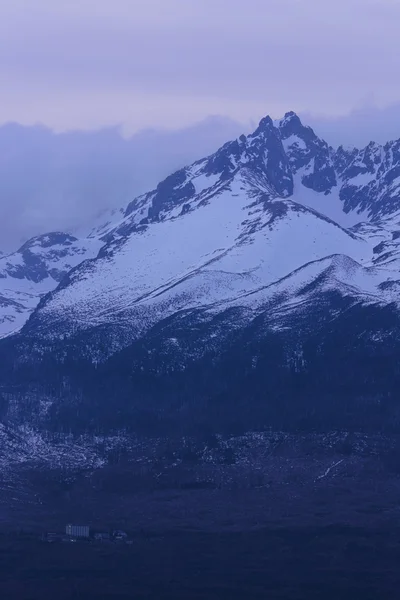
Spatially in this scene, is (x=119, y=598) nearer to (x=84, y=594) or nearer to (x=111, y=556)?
(x=84, y=594)

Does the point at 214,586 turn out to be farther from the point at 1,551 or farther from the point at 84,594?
the point at 1,551

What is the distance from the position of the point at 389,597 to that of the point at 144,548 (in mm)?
35568

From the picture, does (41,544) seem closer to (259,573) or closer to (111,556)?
(111,556)

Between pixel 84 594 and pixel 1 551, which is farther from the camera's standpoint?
pixel 1 551

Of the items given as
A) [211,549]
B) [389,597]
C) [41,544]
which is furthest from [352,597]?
[41,544]

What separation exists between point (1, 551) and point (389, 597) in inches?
1832

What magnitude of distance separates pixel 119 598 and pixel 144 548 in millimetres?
26453

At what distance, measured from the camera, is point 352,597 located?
173125mm

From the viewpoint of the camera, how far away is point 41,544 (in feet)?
650

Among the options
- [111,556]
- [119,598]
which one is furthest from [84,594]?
[111,556]

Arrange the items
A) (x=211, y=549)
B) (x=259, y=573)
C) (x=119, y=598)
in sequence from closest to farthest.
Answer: (x=119, y=598) < (x=259, y=573) < (x=211, y=549)

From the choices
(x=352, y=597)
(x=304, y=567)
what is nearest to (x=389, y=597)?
(x=352, y=597)

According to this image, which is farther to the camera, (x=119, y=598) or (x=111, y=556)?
(x=111, y=556)

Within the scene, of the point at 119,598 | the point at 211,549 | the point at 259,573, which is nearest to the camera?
the point at 119,598
